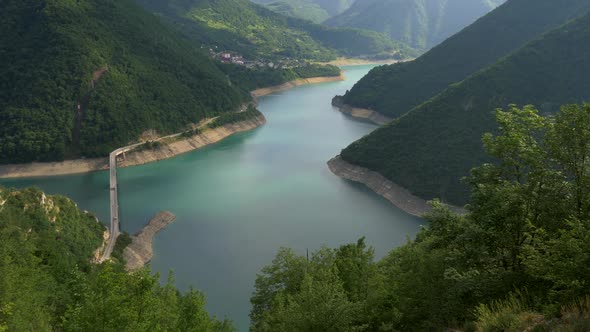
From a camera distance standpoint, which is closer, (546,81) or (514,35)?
(546,81)

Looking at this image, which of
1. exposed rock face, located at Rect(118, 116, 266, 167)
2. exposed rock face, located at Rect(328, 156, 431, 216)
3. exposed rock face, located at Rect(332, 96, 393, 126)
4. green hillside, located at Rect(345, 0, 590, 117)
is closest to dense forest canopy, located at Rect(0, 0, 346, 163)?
exposed rock face, located at Rect(118, 116, 266, 167)

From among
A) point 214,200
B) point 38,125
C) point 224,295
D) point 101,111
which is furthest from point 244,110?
point 224,295

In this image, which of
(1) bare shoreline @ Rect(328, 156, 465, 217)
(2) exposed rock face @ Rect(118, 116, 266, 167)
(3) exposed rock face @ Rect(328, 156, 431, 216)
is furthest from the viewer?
(2) exposed rock face @ Rect(118, 116, 266, 167)

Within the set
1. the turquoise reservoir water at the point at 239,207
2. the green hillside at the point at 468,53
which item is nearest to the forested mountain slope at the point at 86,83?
the turquoise reservoir water at the point at 239,207

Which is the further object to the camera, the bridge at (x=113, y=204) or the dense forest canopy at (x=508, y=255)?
the bridge at (x=113, y=204)

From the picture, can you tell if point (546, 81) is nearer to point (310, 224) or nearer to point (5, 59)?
point (310, 224)

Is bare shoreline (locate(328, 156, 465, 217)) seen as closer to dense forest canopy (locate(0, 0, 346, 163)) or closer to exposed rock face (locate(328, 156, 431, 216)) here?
exposed rock face (locate(328, 156, 431, 216))

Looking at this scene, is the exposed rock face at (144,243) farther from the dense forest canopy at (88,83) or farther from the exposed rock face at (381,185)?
the dense forest canopy at (88,83)
